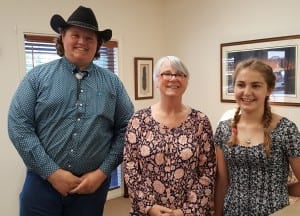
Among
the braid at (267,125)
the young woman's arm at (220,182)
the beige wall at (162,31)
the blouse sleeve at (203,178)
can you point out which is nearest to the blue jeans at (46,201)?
the blouse sleeve at (203,178)

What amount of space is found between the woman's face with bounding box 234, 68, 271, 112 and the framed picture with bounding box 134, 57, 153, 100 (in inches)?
110

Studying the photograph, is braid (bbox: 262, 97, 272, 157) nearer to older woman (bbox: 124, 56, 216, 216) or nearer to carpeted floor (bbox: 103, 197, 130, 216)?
older woman (bbox: 124, 56, 216, 216)

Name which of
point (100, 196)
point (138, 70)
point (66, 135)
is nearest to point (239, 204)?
point (100, 196)

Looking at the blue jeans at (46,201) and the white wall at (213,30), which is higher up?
the white wall at (213,30)

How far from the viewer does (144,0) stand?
423 cm

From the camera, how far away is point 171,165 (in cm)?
163

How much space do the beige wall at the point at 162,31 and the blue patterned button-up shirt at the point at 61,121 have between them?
1.65 m

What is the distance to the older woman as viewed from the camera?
1.63 meters

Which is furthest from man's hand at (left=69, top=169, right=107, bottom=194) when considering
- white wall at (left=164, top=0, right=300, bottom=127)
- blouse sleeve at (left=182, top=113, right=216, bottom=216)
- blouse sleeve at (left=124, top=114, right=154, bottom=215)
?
white wall at (left=164, top=0, right=300, bottom=127)

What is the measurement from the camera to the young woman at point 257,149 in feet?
4.71

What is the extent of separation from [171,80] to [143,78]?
2.68 meters

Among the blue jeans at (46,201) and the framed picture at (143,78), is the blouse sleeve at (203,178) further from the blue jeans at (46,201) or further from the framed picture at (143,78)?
the framed picture at (143,78)

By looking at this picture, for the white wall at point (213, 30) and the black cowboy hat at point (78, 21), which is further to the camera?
the white wall at point (213, 30)

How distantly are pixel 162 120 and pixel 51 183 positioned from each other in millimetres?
644
